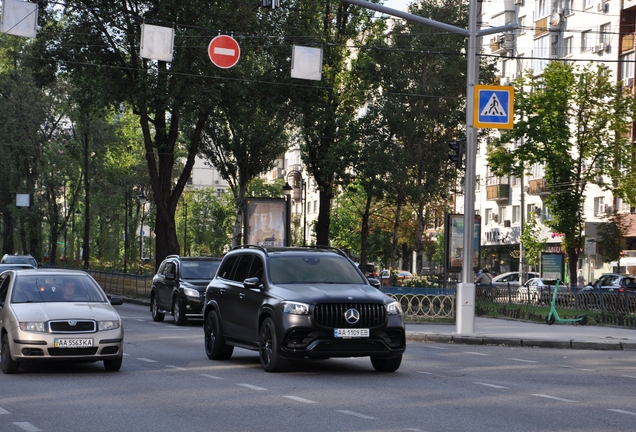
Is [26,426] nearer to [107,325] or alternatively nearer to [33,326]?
[33,326]

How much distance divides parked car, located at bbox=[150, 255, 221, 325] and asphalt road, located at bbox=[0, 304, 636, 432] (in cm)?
912

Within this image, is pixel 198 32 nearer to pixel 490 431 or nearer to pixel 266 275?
pixel 266 275

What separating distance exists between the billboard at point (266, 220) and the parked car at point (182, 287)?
9.70 m

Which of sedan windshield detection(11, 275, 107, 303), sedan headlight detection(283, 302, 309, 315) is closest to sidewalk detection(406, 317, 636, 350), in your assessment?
sedan headlight detection(283, 302, 309, 315)

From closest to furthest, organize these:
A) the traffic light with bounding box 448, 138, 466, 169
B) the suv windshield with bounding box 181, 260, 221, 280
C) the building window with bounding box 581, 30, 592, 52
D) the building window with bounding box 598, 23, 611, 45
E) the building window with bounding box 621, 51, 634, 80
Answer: the traffic light with bounding box 448, 138, 466, 169, the suv windshield with bounding box 181, 260, 221, 280, the building window with bounding box 621, 51, 634, 80, the building window with bounding box 598, 23, 611, 45, the building window with bounding box 581, 30, 592, 52

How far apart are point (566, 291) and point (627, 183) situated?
1611cm

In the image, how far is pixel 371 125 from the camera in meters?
52.3

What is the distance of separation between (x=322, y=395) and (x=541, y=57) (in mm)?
56870

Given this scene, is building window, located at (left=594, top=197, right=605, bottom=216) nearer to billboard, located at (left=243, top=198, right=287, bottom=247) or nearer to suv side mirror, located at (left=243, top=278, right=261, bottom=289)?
billboard, located at (left=243, top=198, right=287, bottom=247)

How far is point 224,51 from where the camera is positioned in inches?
1164

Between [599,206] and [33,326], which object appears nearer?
[33,326]

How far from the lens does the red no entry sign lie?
28797 millimetres

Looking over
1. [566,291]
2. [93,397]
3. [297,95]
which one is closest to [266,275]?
[93,397]

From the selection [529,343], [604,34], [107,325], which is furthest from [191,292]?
[604,34]
